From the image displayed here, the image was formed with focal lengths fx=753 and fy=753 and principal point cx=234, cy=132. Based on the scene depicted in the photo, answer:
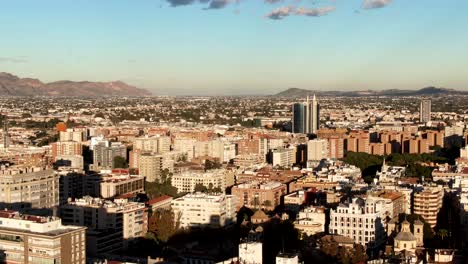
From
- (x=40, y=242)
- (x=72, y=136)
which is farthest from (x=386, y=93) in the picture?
(x=40, y=242)

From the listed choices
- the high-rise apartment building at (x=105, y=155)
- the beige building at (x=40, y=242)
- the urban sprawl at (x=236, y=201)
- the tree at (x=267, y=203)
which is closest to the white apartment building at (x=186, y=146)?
the urban sprawl at (x=236, y=201)

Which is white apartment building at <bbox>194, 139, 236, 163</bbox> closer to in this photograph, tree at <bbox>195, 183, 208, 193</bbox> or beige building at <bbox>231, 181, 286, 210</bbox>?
tree at <bbox>195, 183, 208, 193</bbox>

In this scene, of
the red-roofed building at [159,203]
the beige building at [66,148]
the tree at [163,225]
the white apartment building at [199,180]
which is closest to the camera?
the tree at [163,225]

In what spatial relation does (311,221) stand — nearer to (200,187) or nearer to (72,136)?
(200,187)

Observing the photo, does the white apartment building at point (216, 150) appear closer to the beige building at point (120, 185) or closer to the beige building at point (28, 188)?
the beige building at point (120, 185)

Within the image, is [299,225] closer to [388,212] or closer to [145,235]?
[388,212]

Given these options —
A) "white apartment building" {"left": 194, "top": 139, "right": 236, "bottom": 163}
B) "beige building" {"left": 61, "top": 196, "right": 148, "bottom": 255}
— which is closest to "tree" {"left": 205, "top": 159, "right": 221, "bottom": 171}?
"white apartment building" {"left": 194, "top": 139, "right": 236, "bottom": 163}
